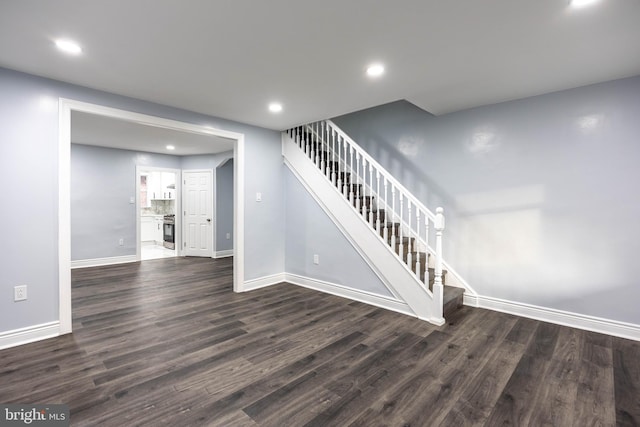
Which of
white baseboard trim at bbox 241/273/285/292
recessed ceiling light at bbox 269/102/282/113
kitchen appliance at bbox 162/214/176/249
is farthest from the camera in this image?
kitchen appliance at bbox 162/214/176/249

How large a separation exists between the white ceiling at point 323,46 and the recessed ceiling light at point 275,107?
21cm

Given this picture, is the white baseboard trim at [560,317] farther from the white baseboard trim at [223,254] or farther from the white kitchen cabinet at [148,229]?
the white kitchen cabinet at [148,229]

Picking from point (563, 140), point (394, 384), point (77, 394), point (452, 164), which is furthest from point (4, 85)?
point (563, 140)

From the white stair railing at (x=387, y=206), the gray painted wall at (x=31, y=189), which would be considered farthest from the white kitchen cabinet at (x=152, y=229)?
the gray painted wall at (x=31, y=189)

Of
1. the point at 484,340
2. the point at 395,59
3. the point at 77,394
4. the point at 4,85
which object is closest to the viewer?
the point at 77,394

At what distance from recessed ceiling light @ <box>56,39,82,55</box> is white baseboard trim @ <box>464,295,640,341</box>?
4.45m

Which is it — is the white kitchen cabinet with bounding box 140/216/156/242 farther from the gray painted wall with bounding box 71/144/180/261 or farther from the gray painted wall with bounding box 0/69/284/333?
the gray painted wall with bounding box 0/69/284/333

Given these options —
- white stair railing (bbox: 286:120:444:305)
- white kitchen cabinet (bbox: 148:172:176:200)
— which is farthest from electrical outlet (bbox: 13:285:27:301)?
white kitchen cabinet (bbox: 148:172:176:200)

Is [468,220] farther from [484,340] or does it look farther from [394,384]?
[394,384]

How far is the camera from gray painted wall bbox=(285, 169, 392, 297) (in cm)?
385

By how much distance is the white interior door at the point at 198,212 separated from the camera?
6957mm

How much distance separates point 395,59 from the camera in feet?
7.73

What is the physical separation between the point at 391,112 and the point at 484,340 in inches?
124

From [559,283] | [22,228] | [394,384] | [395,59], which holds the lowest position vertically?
[394,384]
